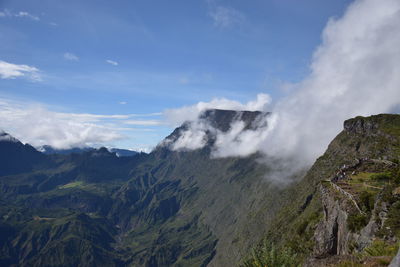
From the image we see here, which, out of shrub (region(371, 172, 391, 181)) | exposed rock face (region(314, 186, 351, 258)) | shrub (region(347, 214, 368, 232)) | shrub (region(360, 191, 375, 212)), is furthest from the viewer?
shrub (region(371, 172, 391, 181))

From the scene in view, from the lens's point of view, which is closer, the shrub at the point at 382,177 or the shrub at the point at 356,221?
the shrub at the point at 356,221

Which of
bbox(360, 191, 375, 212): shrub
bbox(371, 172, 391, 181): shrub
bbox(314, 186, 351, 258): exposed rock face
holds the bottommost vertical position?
bbox(314, 186, 351, 258): exposed rock face

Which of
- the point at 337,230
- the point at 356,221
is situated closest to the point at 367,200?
the point at 356,221

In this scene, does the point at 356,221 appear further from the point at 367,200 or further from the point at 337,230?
the point at 337,230

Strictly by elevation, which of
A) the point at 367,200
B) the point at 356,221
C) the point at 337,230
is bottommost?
the point at 337,230

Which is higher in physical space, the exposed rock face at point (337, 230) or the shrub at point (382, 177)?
the shrub at point (382, 177)

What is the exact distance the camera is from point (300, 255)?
93.6 metres

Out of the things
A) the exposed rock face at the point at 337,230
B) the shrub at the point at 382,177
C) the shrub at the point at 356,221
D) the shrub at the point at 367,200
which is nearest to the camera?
the shrub at the point at 356,221

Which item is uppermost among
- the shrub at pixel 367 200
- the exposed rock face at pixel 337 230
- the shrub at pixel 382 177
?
the shrub at pixel 382 177

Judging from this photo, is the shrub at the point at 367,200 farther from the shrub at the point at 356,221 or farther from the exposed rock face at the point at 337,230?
the exposed rock face at the point at 337,230

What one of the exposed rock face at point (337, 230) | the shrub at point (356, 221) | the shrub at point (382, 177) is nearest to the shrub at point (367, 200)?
the shrub at point (356, 221)

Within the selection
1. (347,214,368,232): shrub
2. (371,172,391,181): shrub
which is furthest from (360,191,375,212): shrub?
(371,172,391,181): shrub

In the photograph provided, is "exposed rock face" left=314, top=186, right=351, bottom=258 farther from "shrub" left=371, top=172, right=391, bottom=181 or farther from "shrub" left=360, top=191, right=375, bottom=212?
"shrub" left=371, top=172, right=391, bottom=181

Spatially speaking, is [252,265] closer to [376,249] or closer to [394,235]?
[376,249]
